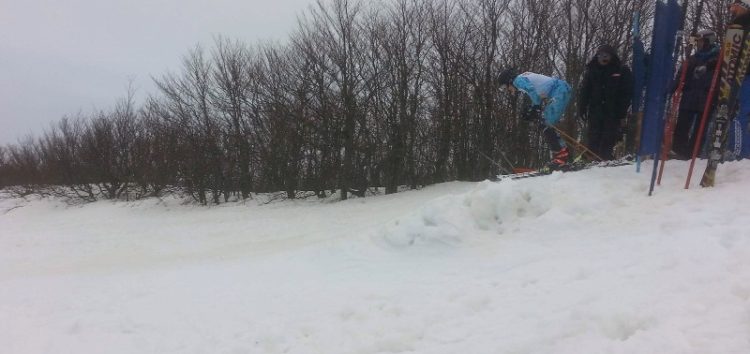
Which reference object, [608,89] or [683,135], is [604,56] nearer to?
[608,89]

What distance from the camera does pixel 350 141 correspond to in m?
15.6

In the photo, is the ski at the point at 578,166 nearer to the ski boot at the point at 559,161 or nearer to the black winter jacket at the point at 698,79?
the ski boot at the point at 559,161

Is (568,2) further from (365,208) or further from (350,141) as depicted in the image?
(365,208)

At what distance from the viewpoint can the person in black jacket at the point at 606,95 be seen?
22.6 feet

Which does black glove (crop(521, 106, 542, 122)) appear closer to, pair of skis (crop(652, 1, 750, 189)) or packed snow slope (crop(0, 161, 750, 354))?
packed snow slope (crop(0, 161, 750, 354))

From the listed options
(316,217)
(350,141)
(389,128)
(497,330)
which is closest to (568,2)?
(389,128)

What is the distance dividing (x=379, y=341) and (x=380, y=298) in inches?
33.3

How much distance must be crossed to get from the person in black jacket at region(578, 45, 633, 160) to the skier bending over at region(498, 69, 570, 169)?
35 cm

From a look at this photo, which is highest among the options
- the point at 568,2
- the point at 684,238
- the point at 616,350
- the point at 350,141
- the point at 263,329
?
the point at 568,2

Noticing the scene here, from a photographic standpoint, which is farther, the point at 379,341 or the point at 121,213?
the point at 121,213

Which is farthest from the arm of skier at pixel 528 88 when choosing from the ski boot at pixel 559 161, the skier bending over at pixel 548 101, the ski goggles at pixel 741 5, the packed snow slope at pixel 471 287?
the ski goggles at pixel 741 5


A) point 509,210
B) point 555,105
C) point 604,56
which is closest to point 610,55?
point 604,56

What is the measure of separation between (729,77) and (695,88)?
110 cm

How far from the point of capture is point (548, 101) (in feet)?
23.6
